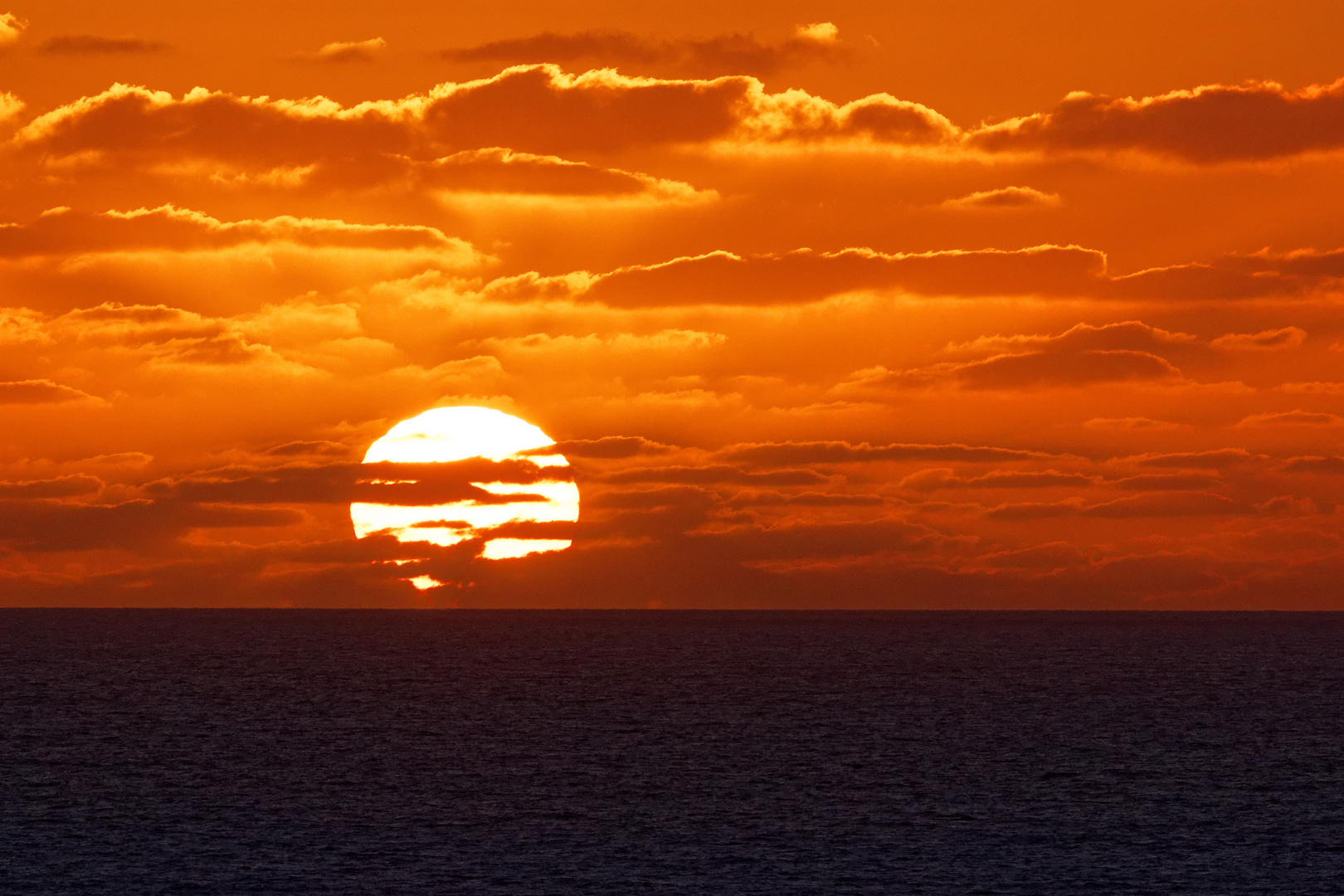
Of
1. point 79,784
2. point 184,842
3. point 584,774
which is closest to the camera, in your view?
point 184,842

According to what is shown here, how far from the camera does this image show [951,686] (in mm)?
198375

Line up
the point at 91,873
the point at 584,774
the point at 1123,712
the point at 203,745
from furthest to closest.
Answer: the point at 1123,712 < the point at 203,745 < the point at 584,774 < the point at 91,873

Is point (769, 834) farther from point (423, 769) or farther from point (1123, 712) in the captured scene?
point (1123, 712)

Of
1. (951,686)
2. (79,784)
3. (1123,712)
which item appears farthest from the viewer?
(951,686)

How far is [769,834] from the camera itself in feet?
282

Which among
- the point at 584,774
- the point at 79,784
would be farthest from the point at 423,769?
the point at 79,784

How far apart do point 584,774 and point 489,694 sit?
77.7 m

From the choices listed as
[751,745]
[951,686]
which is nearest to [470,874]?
[751,745]

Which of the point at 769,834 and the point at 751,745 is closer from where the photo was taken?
the point at 769,834

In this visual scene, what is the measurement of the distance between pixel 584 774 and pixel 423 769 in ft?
38.4

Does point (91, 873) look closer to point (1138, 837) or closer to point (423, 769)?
point (423, 769)

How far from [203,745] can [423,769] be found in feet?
77.5

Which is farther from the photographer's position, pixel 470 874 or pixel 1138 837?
pixel 1138 837

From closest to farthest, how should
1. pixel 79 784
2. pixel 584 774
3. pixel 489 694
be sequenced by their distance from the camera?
pixel 79 784 → pixel 584 774 → pixel 489 694
